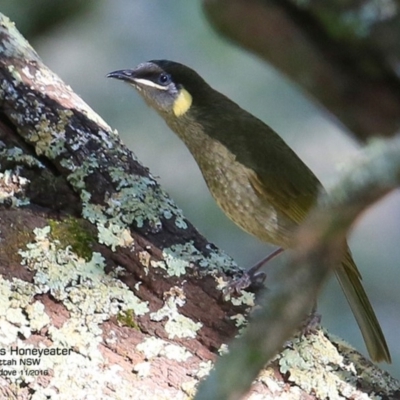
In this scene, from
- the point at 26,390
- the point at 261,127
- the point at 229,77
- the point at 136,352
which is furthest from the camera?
the point at 229,77

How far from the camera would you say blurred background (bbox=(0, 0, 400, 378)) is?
534 centimetres

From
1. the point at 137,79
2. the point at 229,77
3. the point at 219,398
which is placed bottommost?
the point at 219,398

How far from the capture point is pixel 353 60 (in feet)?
3.51

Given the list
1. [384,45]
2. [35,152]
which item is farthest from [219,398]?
[35,152]

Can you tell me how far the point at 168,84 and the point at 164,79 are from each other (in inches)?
1.5

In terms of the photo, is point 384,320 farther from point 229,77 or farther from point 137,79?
point 137,79

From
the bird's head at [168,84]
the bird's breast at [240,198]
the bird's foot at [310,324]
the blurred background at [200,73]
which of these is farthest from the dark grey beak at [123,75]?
the blurred background at [200,73]

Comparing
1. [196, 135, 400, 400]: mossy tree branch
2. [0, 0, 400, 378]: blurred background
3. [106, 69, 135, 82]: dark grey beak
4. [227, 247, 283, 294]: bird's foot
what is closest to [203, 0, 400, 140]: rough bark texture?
[196, 135, 400, 400]: mossy tree branch

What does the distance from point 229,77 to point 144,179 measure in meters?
3.26

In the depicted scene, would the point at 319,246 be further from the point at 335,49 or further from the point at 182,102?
the point at 182,102

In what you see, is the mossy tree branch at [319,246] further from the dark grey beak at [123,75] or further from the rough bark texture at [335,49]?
the dark grey beak at [123,75]

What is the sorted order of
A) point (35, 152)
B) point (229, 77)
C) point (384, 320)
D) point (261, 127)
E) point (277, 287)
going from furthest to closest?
point (229, 77), point (384, 320), point (261, 127), point (35, 152), point (277, 287)

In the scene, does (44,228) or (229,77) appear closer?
(44,228)

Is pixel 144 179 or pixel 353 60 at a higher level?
pixel 144 179
